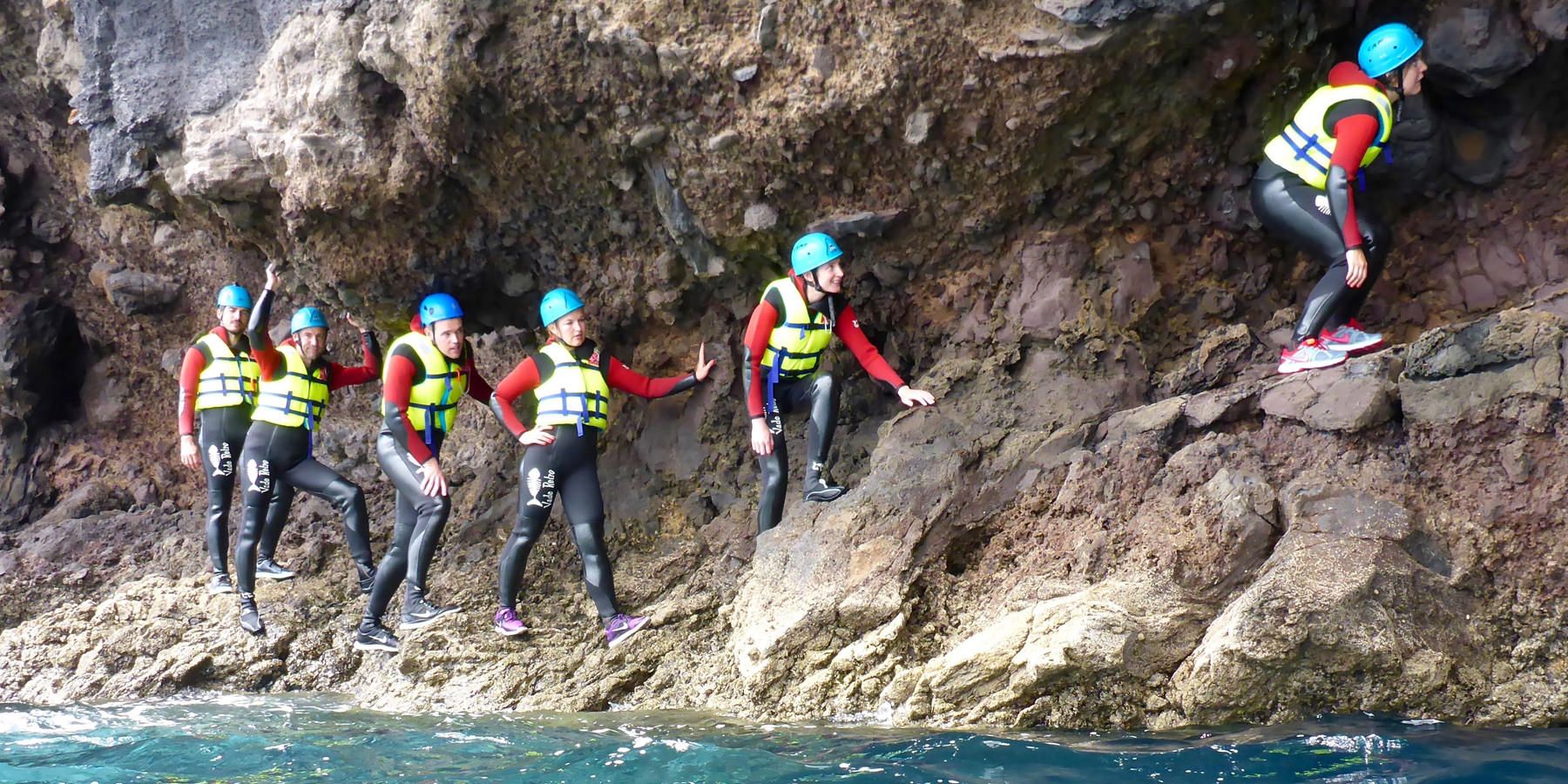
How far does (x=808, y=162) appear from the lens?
6.80 metres

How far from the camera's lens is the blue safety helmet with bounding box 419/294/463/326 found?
723cm

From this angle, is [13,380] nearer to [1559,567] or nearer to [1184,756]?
[1184,756]

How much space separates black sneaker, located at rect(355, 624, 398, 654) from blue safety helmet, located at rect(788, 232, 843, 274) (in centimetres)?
318

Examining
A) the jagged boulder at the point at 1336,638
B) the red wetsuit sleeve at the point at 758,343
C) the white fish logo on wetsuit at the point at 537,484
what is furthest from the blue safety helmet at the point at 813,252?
the jagged boulder at the point at 1336,638

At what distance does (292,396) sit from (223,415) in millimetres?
713

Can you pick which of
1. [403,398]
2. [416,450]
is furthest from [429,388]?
[416,450]

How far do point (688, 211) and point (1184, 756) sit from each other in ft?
14.1

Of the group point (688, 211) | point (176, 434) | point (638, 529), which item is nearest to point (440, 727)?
point (638, 529)

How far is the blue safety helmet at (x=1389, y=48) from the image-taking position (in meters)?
5.61

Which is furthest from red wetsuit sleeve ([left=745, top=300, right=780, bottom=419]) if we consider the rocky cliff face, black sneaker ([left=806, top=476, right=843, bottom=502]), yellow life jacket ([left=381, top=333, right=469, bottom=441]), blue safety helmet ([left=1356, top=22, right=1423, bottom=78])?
blue safety helmet ([left=1356, top=22, right=1423, bottom=78])

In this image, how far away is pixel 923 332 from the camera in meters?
7.30

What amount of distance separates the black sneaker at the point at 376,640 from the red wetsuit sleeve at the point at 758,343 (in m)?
2.52

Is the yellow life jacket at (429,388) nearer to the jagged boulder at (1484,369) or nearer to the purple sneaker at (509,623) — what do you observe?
the purple sneaker at (509,623)

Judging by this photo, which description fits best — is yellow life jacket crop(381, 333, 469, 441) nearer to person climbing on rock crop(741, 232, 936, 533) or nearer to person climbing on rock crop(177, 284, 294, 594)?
person climbing on rock crop(177, 284, 294, 594)
